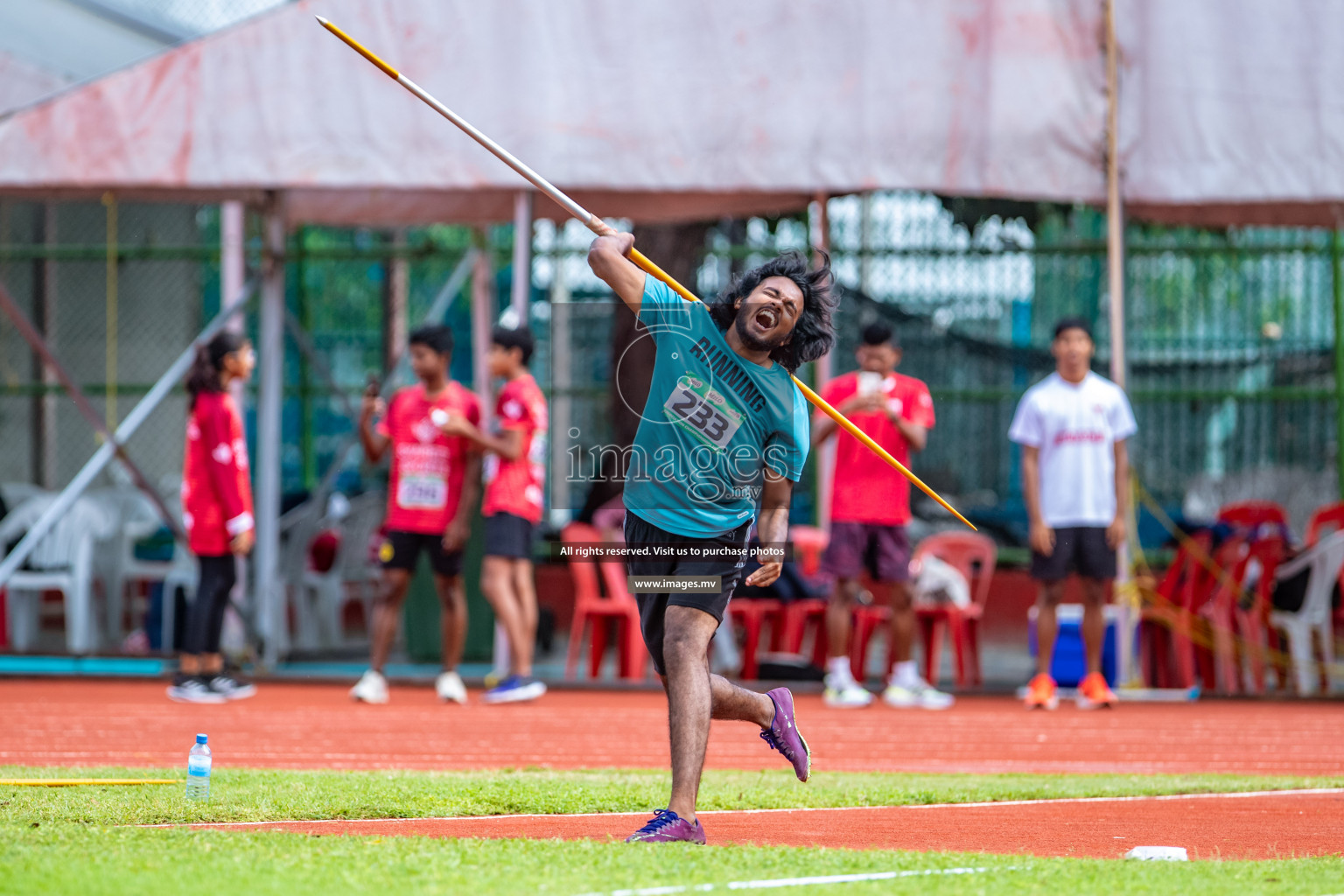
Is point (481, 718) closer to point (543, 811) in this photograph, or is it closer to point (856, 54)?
point (543, 811)

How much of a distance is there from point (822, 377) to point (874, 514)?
7.63 feet

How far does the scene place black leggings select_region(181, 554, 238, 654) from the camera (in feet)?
33.1

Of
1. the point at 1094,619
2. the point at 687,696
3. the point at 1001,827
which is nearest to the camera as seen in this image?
the point at 687,696

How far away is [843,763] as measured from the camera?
7688 mm

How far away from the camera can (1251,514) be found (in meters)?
11.8

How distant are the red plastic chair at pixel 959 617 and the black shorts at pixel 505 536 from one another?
280 centimetres

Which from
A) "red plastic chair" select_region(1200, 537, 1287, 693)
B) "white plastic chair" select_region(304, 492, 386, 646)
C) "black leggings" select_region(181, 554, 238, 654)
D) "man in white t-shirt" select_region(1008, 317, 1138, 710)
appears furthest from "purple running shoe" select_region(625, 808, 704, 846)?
"white plastic chair" select_region(304, 492, 386, 646)

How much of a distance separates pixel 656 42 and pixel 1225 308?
5902 millimetres

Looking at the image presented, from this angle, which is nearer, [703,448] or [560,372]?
[703,448]

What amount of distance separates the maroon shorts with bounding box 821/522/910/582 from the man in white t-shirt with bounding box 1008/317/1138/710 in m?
0.81

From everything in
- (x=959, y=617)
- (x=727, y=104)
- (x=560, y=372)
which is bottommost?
(x=959, y=617)

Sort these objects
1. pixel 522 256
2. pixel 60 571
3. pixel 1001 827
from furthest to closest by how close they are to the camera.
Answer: pixel 60 571, pixel 522 256, pixel 1001 827

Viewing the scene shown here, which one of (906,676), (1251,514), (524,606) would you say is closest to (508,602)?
(524,606)

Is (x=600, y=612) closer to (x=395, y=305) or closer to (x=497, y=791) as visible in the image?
(x=497, y=791)
